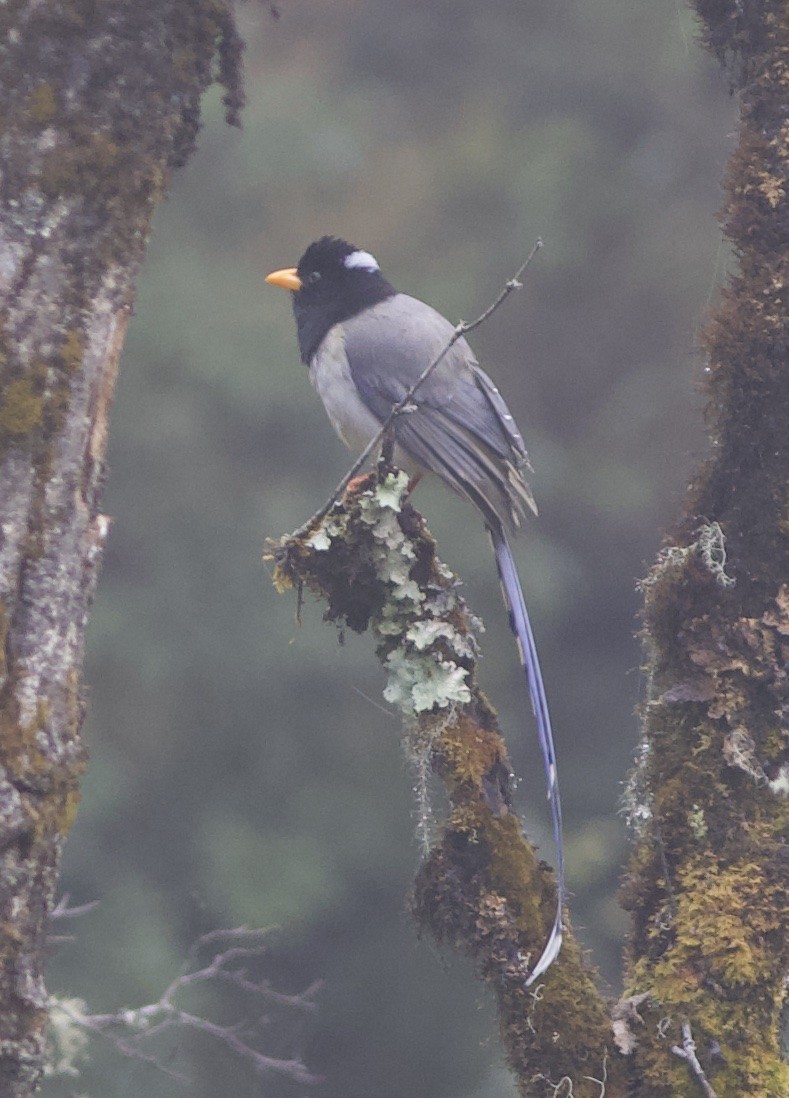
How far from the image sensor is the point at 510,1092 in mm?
6598

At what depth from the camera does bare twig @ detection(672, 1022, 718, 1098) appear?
234 centimetres

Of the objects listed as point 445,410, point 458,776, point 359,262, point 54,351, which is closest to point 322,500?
point 359,262

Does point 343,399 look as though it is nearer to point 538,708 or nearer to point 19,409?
point 538,708

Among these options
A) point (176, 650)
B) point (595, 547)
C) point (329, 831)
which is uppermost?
point (595, 547)

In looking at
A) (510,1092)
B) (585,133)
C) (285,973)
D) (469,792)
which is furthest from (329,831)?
(469,792)

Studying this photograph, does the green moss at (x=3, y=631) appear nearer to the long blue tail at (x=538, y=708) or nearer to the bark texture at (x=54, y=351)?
the bark texture at (x=54, y=351)

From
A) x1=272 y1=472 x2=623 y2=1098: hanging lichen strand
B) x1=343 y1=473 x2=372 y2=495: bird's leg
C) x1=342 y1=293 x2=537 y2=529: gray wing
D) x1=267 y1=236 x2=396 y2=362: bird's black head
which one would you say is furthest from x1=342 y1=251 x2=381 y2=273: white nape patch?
x1=272 y1=472 x2=623 y2=1098: hanging lichen strand

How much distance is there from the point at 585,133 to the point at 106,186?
21.4 feet

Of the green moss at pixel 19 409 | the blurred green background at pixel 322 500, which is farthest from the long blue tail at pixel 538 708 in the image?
the blurred green background at pixel 322 500

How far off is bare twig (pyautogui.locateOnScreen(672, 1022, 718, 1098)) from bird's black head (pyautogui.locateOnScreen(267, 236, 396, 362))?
2.37m

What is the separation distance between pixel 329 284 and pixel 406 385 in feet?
1.97

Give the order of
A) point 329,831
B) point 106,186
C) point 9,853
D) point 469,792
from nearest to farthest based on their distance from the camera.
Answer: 1. point 9,853
2. point 106,186
3. point 469,792
4. point 329,831

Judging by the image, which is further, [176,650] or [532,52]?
[532,52]

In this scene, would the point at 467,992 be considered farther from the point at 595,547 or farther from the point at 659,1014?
the point at 659,1014
